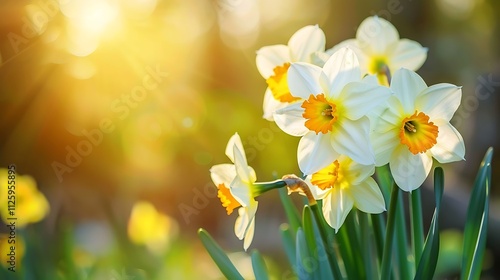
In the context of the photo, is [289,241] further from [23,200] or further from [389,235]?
[23,200]

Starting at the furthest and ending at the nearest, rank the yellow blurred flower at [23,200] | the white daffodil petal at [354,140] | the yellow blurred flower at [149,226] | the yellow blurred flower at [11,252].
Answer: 1. the yellow blurred flower at [149,226]
2. the yellow blurred flower at [23,200]
3. the yellow blurred flower at [11,252]
4. the white daffodil petal at [354,140]

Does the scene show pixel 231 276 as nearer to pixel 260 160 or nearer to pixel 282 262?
pixel 282 262

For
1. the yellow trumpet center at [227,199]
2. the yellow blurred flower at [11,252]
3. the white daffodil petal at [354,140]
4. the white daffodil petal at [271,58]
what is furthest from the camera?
the yellow blurred flower at [11,252]

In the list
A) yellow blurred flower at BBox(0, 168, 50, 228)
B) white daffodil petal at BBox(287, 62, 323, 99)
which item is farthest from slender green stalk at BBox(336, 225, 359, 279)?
yellow blurred flower at BBox(0, 168, 50, 228)

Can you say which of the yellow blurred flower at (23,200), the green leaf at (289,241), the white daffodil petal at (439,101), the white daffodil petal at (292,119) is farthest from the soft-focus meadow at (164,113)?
the white daffodil petal at (439,101)

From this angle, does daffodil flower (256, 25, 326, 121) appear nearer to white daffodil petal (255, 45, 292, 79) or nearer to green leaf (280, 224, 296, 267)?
white daffodil petal (255, 45, 292, 79)

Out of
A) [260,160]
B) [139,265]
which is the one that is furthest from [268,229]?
[139,265]

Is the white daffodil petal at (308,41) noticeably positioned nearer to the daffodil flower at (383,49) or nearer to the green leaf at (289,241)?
the daffodil flower at (383,49)
